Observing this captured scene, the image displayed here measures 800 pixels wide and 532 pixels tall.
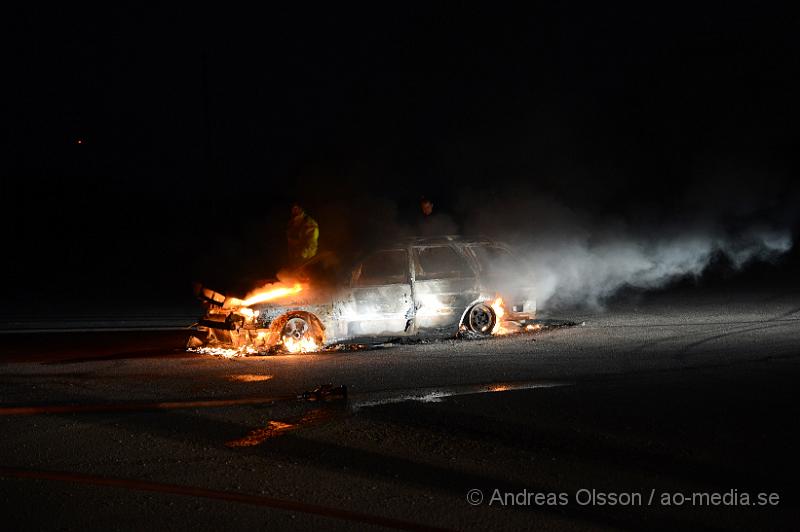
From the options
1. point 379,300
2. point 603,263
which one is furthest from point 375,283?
point 603,263

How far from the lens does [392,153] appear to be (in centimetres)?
4016

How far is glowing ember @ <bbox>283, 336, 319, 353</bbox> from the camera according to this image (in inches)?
472

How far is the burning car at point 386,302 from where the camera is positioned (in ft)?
39.2

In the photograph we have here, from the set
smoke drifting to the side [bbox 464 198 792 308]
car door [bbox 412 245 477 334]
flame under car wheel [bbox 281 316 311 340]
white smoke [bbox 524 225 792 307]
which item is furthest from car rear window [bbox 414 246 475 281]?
smoke drifting to the side [bbox 464 198 792 308]

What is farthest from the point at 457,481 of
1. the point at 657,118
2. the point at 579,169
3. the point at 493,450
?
the point at 657,118

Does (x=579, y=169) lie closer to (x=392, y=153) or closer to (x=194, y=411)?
(x=392, y=153)

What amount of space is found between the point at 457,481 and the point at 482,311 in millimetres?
7481

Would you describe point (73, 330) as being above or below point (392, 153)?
below

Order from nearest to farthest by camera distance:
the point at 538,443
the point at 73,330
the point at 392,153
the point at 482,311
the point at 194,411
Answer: the point at 538,443, the point at 194,411, the point at 482,311, the point at 73,330, the point at 392,153

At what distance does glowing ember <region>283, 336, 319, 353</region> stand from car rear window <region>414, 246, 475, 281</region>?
1.95 m

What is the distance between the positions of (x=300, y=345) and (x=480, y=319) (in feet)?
9.75

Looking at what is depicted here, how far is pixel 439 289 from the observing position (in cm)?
1280

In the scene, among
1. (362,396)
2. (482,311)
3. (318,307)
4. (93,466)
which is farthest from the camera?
(482,311)

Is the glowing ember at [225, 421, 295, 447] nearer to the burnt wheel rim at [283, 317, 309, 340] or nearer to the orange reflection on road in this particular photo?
the orange reflection on road
